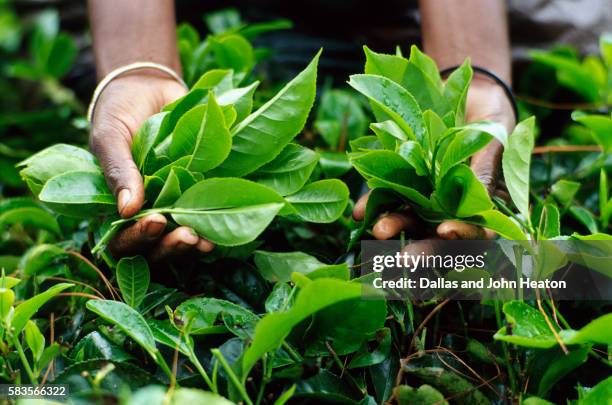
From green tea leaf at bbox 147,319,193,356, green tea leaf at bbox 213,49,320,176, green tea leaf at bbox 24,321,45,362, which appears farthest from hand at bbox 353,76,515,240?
green tea leaf at bbox 24,321,45,362

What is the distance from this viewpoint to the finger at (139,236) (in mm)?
602

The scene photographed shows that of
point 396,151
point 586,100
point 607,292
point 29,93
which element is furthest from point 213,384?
point 29,93

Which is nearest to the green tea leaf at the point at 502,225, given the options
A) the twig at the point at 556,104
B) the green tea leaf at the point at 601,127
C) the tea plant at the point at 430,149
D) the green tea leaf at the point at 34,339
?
the tea plant at the point at 430,149

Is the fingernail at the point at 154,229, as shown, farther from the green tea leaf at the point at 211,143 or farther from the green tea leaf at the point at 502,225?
the green tea leaf at the point at 502,225

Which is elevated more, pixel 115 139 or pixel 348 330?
pixel 115 139

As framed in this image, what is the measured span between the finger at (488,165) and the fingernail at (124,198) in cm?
36

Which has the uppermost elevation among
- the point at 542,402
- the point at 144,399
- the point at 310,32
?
the point at 310,32

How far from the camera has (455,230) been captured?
2.00 ft

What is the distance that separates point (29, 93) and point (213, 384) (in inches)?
57.3

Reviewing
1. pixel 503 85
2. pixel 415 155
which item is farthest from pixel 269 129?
pixel 503 85

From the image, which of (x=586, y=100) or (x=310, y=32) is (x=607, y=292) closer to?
(x=586, y=100)

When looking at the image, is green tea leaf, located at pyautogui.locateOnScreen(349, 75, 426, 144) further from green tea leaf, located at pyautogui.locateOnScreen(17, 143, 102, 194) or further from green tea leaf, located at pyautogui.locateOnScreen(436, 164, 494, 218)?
green tea leaf, located at pyautogui.locateOnScreen(17, 143, 102, 194)

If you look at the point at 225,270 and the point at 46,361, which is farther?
the point at 225,270

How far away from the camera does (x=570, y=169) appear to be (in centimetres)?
94
